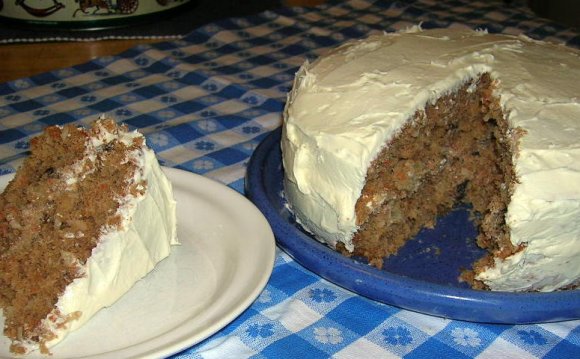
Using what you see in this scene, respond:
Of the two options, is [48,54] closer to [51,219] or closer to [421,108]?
[51,219]

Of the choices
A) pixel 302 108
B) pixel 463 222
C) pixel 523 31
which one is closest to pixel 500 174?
pixel 463 222

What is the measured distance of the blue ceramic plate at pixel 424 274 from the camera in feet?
6.15

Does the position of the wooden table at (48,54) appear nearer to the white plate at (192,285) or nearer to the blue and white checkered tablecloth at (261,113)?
the blue and white checkered tablecloth at (261,113)

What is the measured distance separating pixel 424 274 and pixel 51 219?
1237mm

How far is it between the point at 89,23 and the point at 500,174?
8.96ft

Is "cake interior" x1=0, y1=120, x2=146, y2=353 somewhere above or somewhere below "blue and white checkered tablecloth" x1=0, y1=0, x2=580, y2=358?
above

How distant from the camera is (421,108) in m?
2.34

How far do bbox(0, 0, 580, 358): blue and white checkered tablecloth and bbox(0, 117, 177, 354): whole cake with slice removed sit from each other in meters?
0.34

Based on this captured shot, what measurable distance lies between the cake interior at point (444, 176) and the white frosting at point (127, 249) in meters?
0.64

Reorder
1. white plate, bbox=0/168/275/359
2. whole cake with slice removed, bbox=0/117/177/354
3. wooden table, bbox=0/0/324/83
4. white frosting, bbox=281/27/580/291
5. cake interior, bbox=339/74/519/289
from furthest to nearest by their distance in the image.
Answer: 1. wooden table, bbox=0/0/324/83
2. cake interior, bbox=339/74/519/289
3. white frosting, bbox=281/27/580/291
4. whole cake with slice removed, bbox=0/117/177/354
5. white plate, bbox=0/168/275/359

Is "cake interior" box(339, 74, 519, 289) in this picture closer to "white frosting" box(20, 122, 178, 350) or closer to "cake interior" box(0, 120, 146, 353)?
"white frosting" box(20, 122, 178, 350)

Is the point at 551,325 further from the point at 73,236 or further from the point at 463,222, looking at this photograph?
the point at 73,236

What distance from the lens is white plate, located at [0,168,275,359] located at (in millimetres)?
1720

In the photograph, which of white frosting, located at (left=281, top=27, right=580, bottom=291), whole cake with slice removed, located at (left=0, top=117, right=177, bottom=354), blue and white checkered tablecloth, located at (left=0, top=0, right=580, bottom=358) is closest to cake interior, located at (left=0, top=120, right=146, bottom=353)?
whole cake with slice removed, located at (left=0, top=117, right=177, bottom=354)
